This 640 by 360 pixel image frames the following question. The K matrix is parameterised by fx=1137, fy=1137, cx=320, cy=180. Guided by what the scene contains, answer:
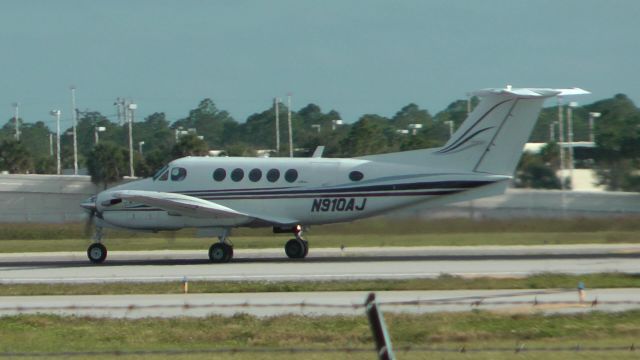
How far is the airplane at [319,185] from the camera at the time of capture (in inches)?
1281

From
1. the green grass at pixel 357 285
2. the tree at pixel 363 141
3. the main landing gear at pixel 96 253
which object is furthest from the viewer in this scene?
the tree at pixel 363 141

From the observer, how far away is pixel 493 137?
32688 millimetres

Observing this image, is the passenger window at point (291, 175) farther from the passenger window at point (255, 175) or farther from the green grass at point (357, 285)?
the green grass at point (357, 285)

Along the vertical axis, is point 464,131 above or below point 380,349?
above

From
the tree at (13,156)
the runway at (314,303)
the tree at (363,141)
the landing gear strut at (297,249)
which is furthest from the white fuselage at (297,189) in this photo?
the tree at (13,156)

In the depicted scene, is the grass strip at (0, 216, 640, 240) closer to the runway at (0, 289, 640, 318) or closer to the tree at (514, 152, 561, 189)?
the tree at (514, 152, 561, 189)

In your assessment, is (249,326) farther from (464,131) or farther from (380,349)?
(464,131)

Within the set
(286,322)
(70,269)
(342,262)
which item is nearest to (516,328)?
(286,322)

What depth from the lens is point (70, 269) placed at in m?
32.0

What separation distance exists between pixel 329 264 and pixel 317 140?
43.1 meters

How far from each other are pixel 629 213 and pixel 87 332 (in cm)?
3224

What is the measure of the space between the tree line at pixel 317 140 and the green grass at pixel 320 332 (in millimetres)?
32039

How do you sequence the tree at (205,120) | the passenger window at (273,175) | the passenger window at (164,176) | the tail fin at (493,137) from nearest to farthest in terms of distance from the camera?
the tail fin at (493,137) < the passenger window at (273,175) < the passenger window at (164,176) < the tree at (205,120)

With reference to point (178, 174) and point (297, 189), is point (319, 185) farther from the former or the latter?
point (178, 174)
